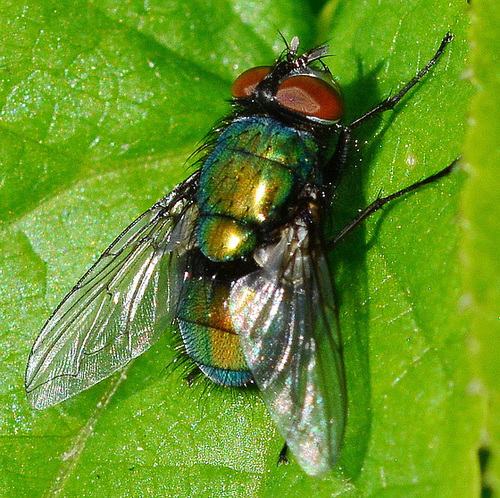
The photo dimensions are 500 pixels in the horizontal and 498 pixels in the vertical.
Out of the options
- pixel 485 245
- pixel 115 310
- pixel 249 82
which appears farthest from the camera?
pixel 249 82

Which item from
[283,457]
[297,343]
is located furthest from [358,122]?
[283,457]

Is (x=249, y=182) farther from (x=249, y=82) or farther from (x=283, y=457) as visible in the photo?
(x=283, y=457)

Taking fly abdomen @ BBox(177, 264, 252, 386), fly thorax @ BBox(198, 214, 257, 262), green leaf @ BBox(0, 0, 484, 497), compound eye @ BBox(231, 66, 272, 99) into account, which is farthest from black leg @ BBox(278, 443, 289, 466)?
compound eye @ BBox(231, 66, 272, 99)

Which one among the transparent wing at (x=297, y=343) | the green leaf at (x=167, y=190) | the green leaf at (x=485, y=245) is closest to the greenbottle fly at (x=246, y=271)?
the transparent wing at (x=297, y=343)

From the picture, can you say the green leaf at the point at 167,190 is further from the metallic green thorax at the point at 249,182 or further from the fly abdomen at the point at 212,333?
the metallic green thorax at the point at 249,182

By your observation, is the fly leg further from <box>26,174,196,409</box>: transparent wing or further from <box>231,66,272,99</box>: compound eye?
<box>26,174,196,409</box>: transparent wing

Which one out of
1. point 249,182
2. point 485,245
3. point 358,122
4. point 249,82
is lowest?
point 485,245
